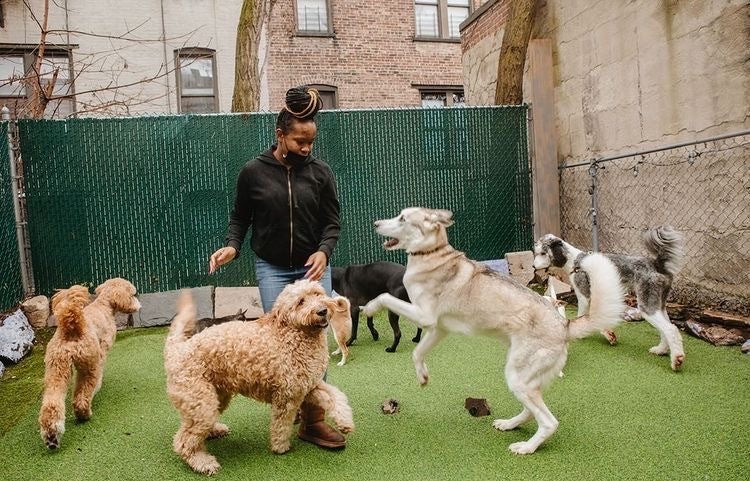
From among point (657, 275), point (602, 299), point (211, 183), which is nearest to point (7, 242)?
point (211, 183)

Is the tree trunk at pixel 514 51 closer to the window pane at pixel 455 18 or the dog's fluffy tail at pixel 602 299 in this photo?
the dog's fluffy tail at pixel 602 299

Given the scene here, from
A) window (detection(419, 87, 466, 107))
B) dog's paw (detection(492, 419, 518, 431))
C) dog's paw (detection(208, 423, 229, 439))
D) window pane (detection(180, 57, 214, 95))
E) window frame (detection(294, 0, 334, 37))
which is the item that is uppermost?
window frame (detection(294, 0, 334, 37))

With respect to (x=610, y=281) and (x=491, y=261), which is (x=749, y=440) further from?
(x=491, y=261)

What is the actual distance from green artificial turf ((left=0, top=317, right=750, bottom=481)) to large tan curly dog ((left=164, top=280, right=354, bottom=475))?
10.1 inches

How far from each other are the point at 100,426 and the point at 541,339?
3.12 meters

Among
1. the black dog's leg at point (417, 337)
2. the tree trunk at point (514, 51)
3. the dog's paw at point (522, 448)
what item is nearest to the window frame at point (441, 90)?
the tree trunk at point (514, 51)

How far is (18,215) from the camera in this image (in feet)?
23.0

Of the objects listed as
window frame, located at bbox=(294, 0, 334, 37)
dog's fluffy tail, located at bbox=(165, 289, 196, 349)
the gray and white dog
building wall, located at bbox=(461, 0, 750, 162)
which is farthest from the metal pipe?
window frame, located at bbox=(294, 0, 334, 37)

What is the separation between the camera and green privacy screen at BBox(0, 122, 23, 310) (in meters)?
6.43

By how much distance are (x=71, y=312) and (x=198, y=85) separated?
13082 millimetres

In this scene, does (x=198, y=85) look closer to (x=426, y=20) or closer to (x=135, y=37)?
(x=135, y=37)

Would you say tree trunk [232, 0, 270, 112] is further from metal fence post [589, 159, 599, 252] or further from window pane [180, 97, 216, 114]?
window pane [180, 97, 216, 114]

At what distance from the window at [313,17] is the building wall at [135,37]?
1.82 metres

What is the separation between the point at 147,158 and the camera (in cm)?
749
